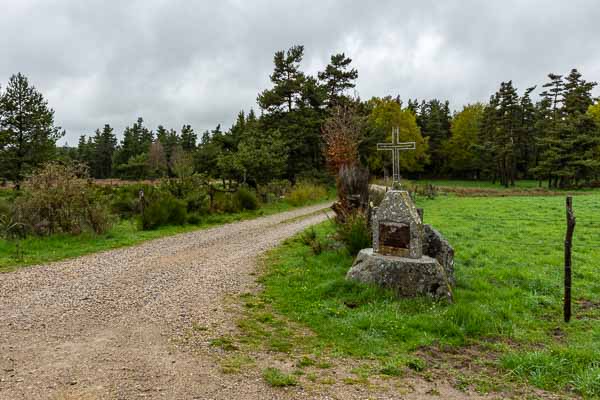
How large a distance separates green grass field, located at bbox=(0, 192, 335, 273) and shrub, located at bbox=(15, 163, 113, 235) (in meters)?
0.37

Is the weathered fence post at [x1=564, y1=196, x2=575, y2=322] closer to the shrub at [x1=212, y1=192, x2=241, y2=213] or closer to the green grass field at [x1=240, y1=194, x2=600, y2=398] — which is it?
the green grass field at [x1=240, y1=194, x2=600, y2=398]

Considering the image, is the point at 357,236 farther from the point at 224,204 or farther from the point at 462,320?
the point at 224,204

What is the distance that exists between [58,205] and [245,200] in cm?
858

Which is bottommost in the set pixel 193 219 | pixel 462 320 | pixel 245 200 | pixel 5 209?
pixel 462 320

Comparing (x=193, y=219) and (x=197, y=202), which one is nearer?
(x=193, y=219)

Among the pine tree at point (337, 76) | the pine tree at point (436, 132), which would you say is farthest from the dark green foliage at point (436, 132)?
the pine tree at point (337, 76)

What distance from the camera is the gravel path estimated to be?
3672 millimetres

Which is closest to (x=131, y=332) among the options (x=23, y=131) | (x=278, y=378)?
(x=278, y=378)

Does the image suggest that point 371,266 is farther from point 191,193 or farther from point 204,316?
point 191,193

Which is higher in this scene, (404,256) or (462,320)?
(404,256)

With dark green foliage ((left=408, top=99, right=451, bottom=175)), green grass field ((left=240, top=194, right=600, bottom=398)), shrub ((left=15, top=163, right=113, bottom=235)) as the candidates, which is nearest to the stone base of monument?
green grass field ((left=240, top=194, right=600, bottom=398))

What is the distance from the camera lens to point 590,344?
15.8ft

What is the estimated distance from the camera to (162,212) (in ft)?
46.6

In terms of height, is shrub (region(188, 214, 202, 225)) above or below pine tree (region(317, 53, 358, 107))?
below
